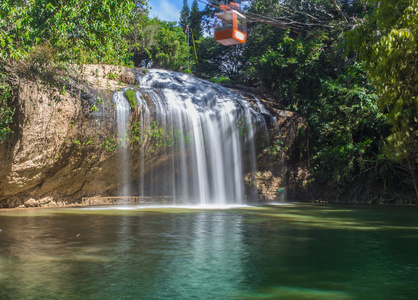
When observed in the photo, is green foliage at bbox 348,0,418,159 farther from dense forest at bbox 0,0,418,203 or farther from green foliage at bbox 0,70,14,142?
green foliage at bbox 0,70,14,142

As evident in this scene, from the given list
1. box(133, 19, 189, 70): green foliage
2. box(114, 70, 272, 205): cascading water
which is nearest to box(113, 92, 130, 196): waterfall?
box(114, 70, 272, 205): cascading water

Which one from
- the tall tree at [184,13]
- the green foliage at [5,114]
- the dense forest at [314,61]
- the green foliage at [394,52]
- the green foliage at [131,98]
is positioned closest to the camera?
the green foliage at [394,52]

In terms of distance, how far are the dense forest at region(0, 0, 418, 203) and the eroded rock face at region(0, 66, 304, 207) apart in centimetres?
78

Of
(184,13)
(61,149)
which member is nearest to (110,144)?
(61,149)

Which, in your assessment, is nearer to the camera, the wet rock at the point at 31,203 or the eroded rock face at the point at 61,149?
the eroded rock face at the point at 61,149

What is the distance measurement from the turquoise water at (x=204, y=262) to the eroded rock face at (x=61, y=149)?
4637mm

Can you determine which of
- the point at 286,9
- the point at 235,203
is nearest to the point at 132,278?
the point at 235,203

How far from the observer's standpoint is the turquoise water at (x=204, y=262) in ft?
13.6

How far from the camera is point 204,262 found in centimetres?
554

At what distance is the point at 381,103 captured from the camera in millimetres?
7105

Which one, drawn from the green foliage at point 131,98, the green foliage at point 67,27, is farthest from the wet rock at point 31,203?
the green foliage at point 67,27

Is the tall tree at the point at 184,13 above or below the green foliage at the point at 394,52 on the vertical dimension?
above

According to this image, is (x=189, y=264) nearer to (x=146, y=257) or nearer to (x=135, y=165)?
(x=146, y=257)

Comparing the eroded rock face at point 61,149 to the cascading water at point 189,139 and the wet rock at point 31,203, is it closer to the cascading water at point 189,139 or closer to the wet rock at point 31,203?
the wet rock at point 31,203
